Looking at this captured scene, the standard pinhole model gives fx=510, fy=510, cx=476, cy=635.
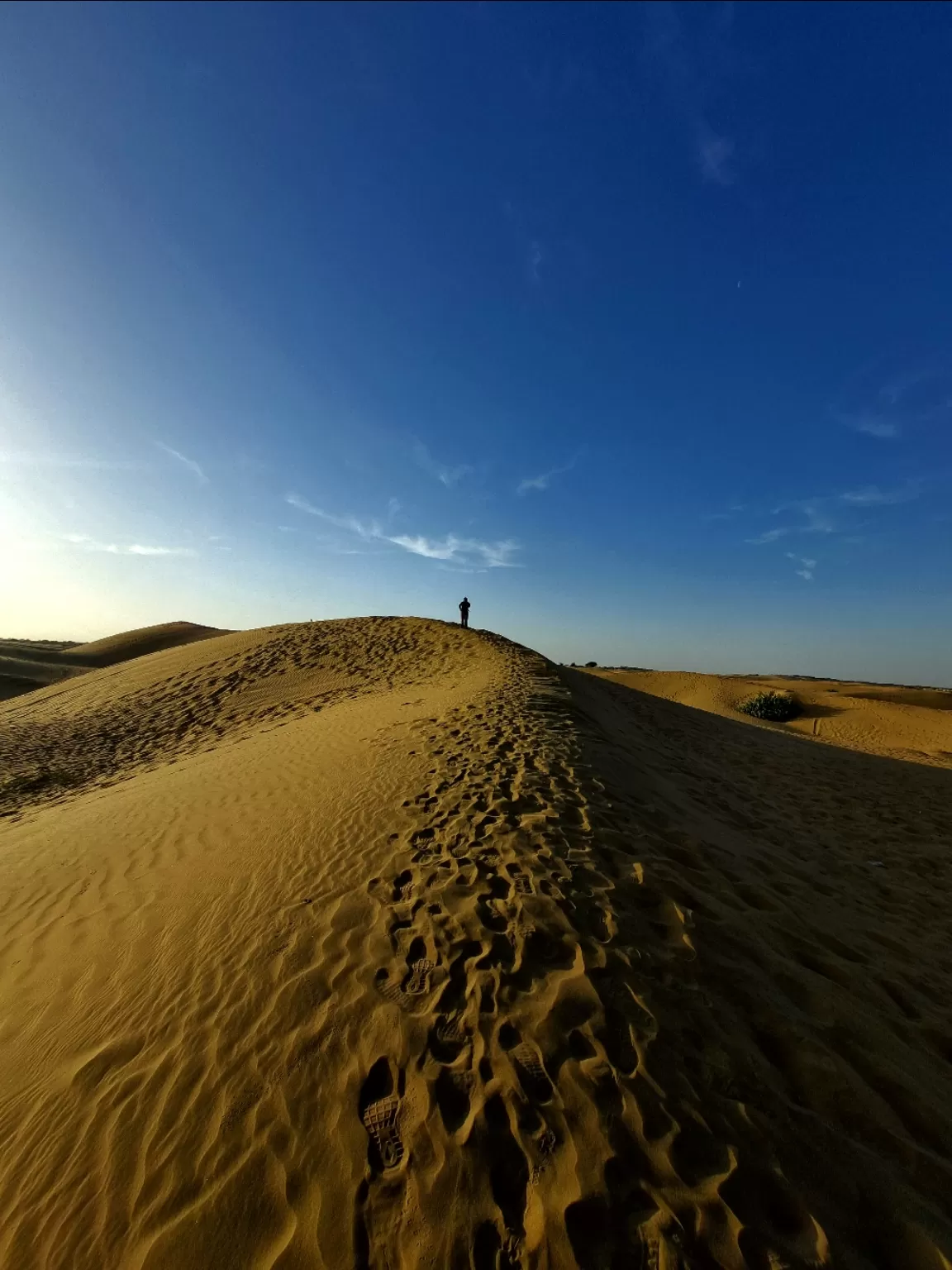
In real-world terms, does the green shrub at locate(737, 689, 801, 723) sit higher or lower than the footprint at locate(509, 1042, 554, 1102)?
higher

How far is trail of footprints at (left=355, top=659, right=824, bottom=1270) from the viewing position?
2266 mm

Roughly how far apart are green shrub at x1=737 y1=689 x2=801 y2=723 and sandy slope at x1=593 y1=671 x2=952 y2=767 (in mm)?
467

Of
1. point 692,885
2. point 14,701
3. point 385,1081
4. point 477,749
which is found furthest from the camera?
point 14,701

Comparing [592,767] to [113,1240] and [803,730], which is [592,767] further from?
[803,730]

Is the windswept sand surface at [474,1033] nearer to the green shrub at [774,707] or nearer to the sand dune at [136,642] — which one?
the green shrub at [774,707]

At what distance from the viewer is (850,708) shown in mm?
27125

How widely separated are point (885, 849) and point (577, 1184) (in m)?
7.92

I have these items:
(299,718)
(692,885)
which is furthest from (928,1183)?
(299,718)

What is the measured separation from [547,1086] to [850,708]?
1226 inches

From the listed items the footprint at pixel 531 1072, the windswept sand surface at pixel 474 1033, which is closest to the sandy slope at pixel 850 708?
the windswept sand surface at pixel 474 1033

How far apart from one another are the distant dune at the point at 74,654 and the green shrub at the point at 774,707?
1347 inches

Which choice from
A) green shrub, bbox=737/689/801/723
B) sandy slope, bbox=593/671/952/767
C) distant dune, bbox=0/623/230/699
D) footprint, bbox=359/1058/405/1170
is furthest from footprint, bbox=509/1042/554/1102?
distant dune, bbox=0/623/230/699

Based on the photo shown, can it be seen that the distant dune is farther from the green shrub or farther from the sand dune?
the green shrub

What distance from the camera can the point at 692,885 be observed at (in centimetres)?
493
